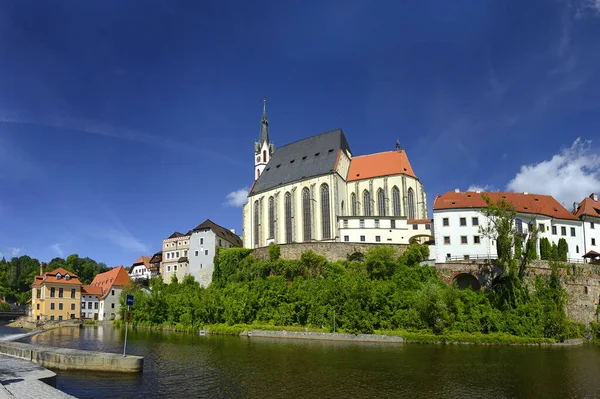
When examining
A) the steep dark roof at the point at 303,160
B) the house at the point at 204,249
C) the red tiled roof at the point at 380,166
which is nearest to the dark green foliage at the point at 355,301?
the house at the point at 204,249

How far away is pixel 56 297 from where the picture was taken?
256 feet

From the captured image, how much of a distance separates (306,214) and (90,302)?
4144 centimetres

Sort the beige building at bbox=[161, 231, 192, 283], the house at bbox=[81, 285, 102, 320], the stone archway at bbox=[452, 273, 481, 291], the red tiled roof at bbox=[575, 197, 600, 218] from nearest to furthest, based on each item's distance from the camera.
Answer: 1. the stone archway at bbox=[452, 273, 481, 291]
2. the red tiled roof at bbox=[575, 197, 600, 218]
3. the beige building at bbox=[161, 231, 192, 283]
4. the house at bbox=[81, 285, 102, 320]

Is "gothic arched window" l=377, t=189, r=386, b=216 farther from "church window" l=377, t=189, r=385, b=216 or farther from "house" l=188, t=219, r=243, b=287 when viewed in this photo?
"house" l=188, t=219, r=243, b=287

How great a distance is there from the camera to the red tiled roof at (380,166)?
73.9 metres

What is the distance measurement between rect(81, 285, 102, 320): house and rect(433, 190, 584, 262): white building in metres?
59.7

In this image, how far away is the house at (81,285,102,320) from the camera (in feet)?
270

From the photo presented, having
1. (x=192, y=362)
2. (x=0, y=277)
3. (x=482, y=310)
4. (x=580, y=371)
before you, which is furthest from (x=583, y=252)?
(x=0, y=277)

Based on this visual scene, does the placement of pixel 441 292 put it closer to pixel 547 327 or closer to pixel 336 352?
pixel 547 327

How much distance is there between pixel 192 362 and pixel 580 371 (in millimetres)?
22553

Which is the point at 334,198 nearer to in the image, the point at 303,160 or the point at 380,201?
the point at 380,201

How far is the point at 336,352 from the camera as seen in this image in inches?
1340

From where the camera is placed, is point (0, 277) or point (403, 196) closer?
point (403, 196)

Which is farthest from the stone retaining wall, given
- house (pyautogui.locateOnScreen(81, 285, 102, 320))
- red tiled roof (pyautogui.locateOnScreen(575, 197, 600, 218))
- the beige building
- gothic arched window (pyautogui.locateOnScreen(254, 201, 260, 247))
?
house (pyautogui.locateOnScreen(81, 285, 102, 320))
